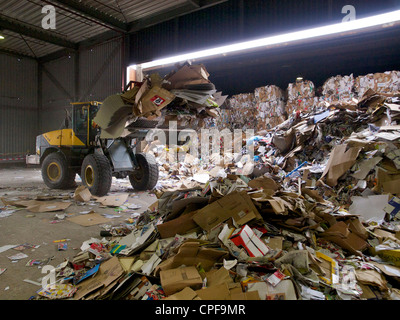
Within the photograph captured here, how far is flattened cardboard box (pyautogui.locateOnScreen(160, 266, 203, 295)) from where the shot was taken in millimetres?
1980

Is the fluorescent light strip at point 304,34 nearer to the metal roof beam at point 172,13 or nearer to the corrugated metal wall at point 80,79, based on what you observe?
the metal roof beam at point 172,13

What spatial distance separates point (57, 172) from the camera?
6.66 meters

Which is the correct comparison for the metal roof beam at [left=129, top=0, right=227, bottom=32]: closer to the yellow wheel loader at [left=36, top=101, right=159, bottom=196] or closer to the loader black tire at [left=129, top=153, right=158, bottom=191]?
the yellow wheel loader at [left=36, top=101, right=159, bottom=196]

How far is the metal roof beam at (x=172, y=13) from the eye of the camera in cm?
820

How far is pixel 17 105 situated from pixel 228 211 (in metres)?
14.6

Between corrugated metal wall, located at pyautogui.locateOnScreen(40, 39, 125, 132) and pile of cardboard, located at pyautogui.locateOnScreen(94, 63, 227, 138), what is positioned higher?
corrugated metal wall, located at pyautogui.locateOnScreen(40, 39, 125, 132)

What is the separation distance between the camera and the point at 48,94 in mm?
13789

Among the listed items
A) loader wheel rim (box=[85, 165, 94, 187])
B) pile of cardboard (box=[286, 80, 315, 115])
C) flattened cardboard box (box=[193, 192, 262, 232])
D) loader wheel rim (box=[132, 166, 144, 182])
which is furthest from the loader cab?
pile of cardboard (box=[286, 80, 315, 115])

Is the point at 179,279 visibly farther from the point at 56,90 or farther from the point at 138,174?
the point at 56,90

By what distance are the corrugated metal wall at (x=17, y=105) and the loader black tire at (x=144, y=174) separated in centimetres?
990

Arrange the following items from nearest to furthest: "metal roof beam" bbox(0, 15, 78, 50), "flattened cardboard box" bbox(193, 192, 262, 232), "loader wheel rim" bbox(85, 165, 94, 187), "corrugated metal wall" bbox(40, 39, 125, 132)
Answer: "flattened cardboard box" bbox(193, 192, 262, 232) < "loader wheel rim" bbox(85, 165, 94, 187) < "metal roof beam" bbox(0, 15, 78, 50) < "corrugated metal wall" bbox(40, 39, 125, 132)

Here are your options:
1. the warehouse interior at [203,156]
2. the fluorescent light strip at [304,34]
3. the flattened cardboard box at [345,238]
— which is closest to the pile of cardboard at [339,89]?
the warehouse interior at [203,156]

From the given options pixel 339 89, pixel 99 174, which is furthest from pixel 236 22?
pixel 99 174
